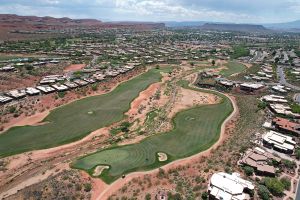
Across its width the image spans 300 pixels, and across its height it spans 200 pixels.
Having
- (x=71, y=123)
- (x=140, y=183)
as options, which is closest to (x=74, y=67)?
(x=71, y=123)

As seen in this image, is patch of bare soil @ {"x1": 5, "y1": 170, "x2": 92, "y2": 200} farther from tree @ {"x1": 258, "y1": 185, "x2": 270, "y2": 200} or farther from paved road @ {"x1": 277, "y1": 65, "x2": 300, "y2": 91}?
paved road @ {"x1": 277, "y1": 65, "x2": 300, "y2": 91}

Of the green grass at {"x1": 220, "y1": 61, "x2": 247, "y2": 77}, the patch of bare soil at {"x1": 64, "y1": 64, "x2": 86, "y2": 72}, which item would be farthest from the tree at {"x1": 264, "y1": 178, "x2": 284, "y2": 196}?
the patch of bare soil at {"x1": 64, "y1": 64, "x2": 86, "y2": 72}

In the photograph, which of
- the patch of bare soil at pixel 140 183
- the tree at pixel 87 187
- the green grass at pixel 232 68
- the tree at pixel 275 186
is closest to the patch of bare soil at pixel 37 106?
the tree at pixel 87 187

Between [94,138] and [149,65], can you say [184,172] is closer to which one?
[94,138]

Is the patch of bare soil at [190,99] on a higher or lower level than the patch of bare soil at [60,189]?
higher

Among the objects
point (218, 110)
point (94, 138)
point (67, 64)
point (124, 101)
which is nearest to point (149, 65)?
point (67, 64)

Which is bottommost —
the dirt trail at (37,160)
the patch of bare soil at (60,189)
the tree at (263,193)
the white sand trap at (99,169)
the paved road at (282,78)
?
the dirt trail at (37,160)

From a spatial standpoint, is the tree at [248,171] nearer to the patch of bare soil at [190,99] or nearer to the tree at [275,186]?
the tree at [275,186]
